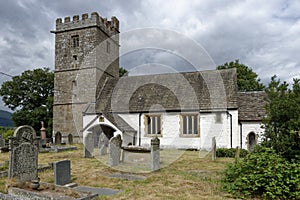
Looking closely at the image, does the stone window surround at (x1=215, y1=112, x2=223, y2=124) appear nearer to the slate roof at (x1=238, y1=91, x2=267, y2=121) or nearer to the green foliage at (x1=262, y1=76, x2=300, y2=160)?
the slate roof at (x1=238, y1=91, x2=267, y2=121)

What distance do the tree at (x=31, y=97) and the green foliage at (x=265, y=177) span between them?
3368cm

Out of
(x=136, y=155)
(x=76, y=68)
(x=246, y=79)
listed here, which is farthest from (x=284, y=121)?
(x=246, y=79)

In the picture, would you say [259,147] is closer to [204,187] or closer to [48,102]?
[204,187]

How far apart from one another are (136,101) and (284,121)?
1484 cm

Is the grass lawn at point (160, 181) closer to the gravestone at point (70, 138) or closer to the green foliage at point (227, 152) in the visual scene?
the green foliage at point (227, 152)

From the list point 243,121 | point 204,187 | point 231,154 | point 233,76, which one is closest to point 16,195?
point 204,187

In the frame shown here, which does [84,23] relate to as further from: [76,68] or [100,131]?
[100,131]

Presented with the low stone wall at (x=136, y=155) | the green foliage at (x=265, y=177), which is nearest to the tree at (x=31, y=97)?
the low stone wall at (x=136, y=155)

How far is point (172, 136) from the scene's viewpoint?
19.3 meters

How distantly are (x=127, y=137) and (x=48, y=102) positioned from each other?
2272 cm

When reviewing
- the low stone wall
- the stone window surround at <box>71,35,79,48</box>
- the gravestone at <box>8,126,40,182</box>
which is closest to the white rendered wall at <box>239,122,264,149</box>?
the low stone wall

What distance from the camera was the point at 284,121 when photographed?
7.20 metres

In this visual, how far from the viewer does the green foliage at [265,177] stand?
6137mm

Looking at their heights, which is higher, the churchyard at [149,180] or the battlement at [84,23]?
the battlement at [84,23]
